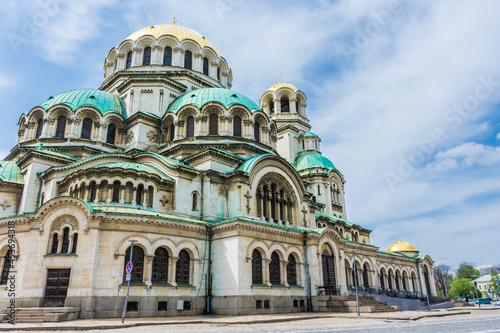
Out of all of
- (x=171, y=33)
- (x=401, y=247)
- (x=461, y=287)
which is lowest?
(x=461, y=287)

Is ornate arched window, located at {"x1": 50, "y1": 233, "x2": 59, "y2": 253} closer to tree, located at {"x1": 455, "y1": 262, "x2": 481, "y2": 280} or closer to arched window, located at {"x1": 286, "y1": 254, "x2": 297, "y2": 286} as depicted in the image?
arched window, located at {"x1": 286, "y1": 254, "x2": 297, "y2": 286}

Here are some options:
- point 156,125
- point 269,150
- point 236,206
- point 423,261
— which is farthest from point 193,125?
point 423,261

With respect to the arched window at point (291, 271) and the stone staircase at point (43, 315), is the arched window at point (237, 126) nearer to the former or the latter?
the arched window at point (291, 271)

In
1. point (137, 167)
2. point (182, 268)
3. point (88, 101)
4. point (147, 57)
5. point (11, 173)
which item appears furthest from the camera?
point (147, 57)

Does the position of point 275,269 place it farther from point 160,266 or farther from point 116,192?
point 116,192

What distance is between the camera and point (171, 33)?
39.2 m

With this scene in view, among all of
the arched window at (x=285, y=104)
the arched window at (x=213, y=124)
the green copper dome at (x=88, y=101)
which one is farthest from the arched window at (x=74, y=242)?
the arched window at (x=285, y=104)

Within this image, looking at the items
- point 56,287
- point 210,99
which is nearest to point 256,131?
point 210,99

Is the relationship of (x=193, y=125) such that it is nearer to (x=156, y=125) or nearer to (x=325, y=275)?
(x=156, y=125)

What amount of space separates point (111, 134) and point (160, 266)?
15.5 m

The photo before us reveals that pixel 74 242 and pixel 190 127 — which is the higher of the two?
pixel 190 127

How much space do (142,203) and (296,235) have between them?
1052cm

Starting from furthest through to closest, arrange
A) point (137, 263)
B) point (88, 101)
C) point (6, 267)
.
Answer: point (88, 101), point (6, 267), point (137, 263)

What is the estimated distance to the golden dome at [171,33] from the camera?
38906 millimetres
